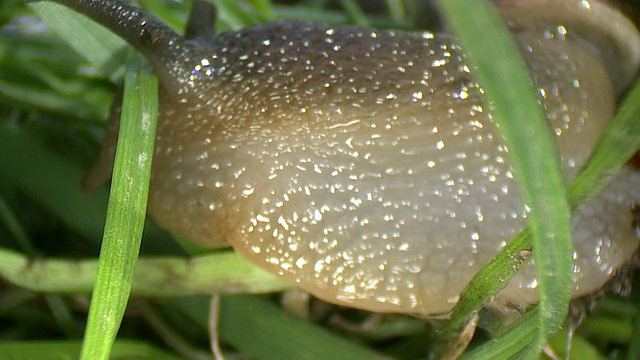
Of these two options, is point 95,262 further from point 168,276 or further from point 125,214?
point 125,214

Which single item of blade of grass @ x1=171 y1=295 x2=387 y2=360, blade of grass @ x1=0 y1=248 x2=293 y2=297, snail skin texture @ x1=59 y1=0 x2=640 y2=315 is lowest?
blade of grass @ x1=171 y1=295 x2=387 y2=360

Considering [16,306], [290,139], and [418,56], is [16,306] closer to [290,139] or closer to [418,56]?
[290,139]

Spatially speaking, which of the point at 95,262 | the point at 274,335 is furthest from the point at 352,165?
the point at 95,262

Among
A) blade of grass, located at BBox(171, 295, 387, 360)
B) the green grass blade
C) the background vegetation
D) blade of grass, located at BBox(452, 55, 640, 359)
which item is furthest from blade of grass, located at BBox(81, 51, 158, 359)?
blade of grass, located at BBox(452, 55, 640, 359)

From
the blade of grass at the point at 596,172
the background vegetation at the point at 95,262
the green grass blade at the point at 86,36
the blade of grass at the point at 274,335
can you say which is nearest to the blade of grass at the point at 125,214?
the background vegetation at the point at 95,262

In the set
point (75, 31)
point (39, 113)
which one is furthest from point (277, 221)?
point (39, 113)

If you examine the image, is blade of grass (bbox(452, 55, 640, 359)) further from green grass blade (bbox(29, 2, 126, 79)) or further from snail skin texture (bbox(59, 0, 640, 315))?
green grass blade (bbox(29, 2, 126, 79))
